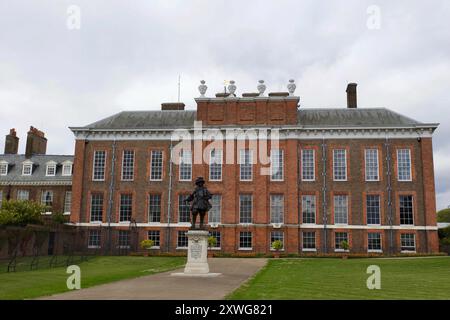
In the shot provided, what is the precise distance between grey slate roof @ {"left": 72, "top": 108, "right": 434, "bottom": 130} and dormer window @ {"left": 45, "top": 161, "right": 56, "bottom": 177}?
8381 millimetres

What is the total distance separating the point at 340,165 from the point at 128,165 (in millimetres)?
18615

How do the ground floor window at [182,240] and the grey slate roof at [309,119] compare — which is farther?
the grey slate roof at [309,119]

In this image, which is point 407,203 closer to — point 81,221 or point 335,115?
point 335,115

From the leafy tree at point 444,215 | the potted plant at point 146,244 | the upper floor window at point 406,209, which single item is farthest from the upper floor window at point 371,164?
the leafy tree at point 444,215

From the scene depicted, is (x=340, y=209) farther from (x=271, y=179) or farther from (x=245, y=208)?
(x=245, y=208)

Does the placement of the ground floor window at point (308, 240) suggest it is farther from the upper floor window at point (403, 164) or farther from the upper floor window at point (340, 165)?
the upper floor window at point (403, 164)

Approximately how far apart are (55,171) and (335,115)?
2885cm

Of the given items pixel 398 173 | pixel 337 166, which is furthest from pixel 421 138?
pixel 337 166

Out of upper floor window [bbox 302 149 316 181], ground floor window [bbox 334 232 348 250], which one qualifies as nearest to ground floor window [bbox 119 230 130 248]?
upper floor window [bbox 302 149 316 181]

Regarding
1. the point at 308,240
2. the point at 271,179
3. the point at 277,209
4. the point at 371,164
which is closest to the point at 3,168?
the point at 271,179

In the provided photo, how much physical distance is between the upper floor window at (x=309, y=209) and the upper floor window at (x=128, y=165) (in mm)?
15278

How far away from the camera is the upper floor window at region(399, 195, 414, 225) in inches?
1542

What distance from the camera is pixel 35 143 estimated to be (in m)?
53.3

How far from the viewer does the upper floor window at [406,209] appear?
3916 cm
